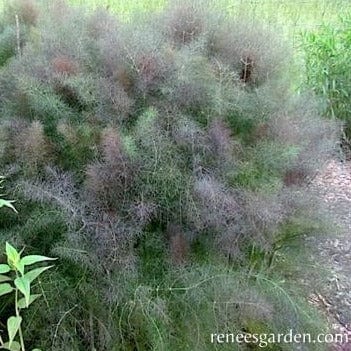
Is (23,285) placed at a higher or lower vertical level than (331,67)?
higher

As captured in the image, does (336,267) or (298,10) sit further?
(298,10)

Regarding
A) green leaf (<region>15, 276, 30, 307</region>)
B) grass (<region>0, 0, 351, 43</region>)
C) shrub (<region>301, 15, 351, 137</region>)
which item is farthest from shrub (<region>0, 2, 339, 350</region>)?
shrub (<region>301, 15, 351, 137</region>)

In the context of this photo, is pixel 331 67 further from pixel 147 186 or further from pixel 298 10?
pixel 147 186

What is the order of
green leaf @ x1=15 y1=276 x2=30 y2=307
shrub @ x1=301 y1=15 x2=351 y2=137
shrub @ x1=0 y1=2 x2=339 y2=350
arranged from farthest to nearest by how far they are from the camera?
1. shrub @ x1=301 y1=15 x2=351 y2=137
2. shrub @ x1=0 y1=2 x2=339 y2=350
3. green leaf @ x1=15 y1=276 x2=30 y2=307

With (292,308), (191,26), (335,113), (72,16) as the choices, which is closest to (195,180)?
(292,308)

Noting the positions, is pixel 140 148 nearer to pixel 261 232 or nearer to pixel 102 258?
pixel 102 258

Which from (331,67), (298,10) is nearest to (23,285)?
(331,67)

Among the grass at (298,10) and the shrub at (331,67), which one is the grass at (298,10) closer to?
the grass at (298,10)

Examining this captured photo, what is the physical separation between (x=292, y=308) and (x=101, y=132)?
66 centimetres

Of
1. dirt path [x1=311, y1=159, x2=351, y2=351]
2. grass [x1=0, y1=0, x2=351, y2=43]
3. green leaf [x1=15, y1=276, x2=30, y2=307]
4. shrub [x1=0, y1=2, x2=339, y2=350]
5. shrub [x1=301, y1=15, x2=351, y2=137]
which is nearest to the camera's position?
green leaf [x1=15, y1=276, x2=30, y2=307]

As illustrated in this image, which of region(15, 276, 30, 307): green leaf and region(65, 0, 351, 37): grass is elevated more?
region(15, 276, 30, 307): green leaf

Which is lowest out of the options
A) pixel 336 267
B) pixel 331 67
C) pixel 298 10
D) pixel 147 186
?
pixel 336 267

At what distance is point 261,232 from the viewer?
4.88 ft

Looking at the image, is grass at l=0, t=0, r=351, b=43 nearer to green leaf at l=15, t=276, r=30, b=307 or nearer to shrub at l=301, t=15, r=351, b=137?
shrub at l=301, t=15, r=351, b=137
